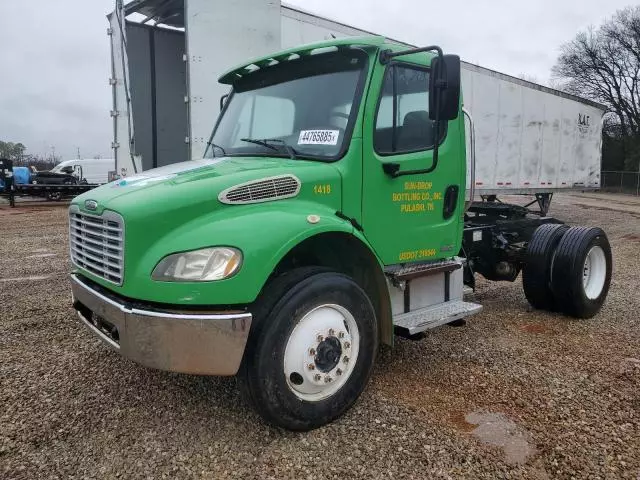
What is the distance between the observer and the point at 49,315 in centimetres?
570

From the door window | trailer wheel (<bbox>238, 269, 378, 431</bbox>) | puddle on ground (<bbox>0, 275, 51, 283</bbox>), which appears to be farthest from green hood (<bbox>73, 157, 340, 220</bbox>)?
puddle on ground (<bbox>0, 275, 51, 283</bbox>)

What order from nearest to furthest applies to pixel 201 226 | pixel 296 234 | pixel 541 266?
pixel 201 226, pixel 296 234, pixel 541 266

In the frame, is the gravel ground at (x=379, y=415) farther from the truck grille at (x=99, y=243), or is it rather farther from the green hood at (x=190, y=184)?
the green hood at (x=190, y=184)

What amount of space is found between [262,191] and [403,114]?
4.39 ft

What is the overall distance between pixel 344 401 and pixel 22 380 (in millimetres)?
2504

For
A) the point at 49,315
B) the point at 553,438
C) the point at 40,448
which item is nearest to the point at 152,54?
the point at 49,315

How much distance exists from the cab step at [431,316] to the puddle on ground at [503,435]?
0.69 meters

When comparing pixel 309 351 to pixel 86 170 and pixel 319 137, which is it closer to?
pixel 319 137

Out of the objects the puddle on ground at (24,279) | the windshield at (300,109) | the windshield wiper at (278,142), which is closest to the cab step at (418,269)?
the windshield at (300,109)

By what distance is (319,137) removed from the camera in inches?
145

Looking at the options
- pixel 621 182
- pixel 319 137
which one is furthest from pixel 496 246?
pixel 621 182

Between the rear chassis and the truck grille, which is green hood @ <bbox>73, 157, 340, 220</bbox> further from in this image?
the rear chassis

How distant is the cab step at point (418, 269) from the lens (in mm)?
3912

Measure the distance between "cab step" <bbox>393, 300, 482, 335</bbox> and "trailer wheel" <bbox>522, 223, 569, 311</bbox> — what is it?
5.27 feet
